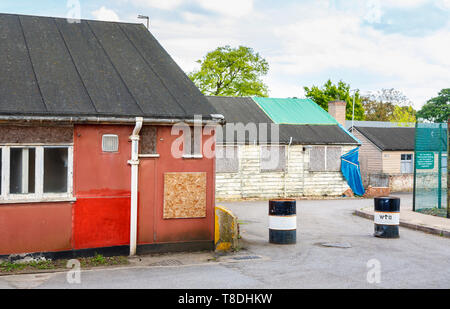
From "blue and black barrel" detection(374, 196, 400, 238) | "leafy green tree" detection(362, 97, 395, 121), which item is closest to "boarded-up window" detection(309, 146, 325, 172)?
"blue and black barrel" detection(374, 196, 400, 238)

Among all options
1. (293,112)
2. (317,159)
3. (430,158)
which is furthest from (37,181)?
(293,112)

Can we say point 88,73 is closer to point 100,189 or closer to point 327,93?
point 100,189

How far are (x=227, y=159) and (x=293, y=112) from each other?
6.82 m

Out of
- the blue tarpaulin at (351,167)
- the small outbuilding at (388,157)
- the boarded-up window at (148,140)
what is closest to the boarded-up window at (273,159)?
the blue tarpaulin at (351,167)

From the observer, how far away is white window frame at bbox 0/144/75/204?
Result: 978 cm

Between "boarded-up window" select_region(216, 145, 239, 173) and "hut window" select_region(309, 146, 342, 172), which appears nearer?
"boarded-up window" select_region(216, 145, 239, 173)

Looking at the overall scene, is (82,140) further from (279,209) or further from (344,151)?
(344,151)

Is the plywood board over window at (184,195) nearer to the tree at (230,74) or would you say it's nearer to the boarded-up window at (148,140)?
the boarded-up window at (148,140)

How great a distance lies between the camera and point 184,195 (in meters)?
11.2

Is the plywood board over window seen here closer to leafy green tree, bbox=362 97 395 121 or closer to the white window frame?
the white window frame

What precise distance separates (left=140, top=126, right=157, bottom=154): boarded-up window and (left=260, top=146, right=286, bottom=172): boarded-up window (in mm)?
15837

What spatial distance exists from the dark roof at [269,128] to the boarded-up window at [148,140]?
14.9 metres

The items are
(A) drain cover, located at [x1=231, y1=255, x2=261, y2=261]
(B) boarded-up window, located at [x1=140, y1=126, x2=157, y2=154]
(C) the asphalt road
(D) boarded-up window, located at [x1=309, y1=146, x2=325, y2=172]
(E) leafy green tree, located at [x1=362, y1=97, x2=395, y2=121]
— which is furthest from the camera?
(E) leafy green tree, located at [x1=362, y1=97, x2=395, y2=121]
